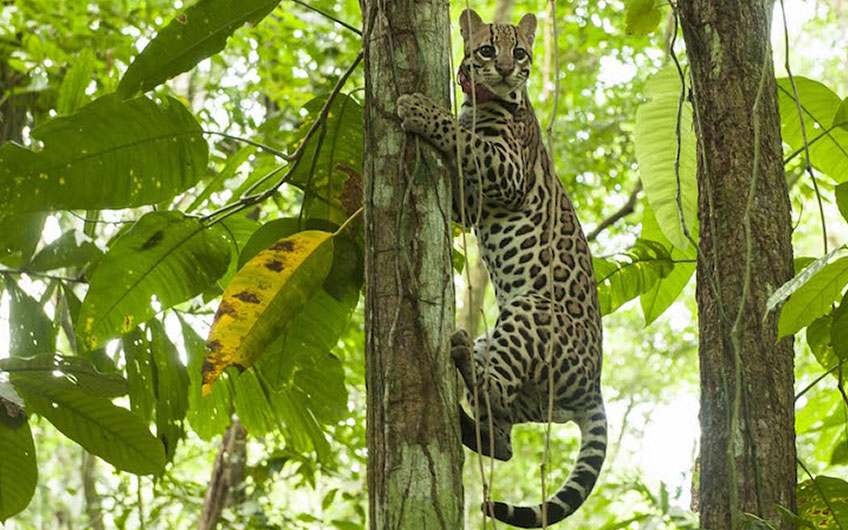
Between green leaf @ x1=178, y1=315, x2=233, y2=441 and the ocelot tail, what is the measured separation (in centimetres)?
103

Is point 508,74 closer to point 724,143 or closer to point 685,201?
point 685,201

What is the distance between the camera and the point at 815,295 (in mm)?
1886

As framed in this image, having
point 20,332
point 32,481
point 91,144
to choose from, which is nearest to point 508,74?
point 91,144

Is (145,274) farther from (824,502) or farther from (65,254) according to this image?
(824,502)

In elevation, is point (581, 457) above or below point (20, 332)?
below

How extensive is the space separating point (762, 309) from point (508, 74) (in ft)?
5.07

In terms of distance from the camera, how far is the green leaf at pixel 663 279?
355 centimetres

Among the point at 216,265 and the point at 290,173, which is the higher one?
the point at 290,173

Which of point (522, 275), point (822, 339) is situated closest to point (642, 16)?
point (522, 275)

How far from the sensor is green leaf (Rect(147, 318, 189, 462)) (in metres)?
3.18

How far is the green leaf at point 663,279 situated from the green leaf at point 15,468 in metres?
2.13

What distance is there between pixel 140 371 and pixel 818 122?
230cm

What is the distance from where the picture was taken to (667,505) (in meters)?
3.44

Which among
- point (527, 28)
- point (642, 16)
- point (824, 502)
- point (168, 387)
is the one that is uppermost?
point (527, 28)
